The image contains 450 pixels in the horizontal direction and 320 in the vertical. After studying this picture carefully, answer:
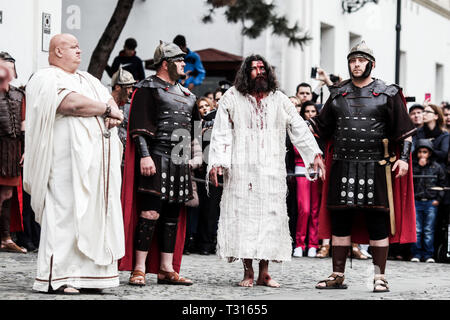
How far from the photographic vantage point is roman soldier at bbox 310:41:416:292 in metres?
8.44

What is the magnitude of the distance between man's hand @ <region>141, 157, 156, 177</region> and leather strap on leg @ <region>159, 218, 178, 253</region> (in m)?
0.50

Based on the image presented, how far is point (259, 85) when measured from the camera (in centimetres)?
866

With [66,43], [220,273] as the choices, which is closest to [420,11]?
[220,273]

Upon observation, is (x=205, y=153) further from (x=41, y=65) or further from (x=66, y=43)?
(x=66, y=43)

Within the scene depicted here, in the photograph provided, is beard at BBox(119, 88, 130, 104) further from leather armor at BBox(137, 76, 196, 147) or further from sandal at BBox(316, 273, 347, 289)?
sandal at BBox(316, 273, 347, 289)

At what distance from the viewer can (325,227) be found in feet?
28.7

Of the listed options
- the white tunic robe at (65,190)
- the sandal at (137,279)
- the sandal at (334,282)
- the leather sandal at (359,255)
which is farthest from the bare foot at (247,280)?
the leather sandal at (359,255)

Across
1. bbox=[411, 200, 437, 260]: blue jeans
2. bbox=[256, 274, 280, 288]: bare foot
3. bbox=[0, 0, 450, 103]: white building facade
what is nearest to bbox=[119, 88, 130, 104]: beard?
bbox=[256, 274, 280, 288]: bare foot

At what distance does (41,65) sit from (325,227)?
5.77m

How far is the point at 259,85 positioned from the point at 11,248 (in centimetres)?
419

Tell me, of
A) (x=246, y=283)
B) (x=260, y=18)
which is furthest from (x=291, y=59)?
(x=246, y=283)

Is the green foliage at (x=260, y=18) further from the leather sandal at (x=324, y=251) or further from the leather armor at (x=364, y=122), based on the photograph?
the leather armor at (x=364, y=122)

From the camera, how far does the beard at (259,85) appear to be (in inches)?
341

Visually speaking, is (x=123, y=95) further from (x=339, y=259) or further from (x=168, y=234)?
(x=339, y=259)
